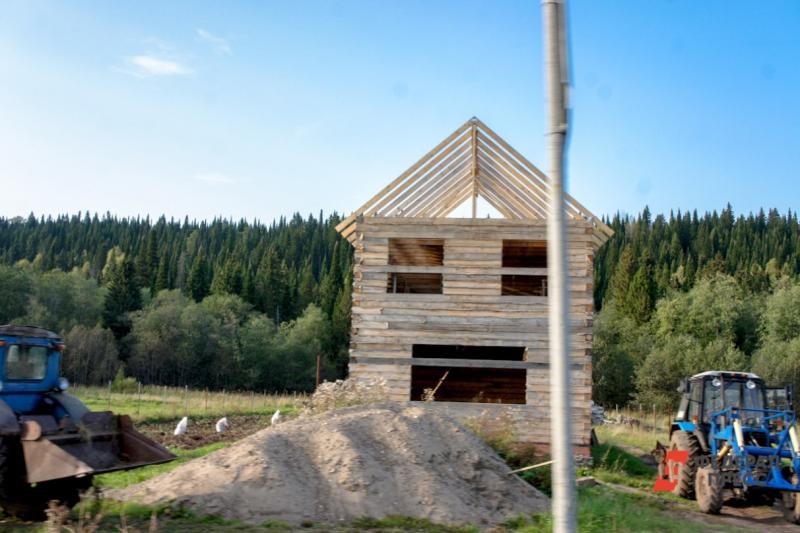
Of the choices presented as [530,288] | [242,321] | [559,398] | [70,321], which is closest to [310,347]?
[242,321]

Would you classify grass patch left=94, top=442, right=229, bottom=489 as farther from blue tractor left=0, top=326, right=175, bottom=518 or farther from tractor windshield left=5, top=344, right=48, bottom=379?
tractor windshield left=5, top=344, right=48, bottom=379

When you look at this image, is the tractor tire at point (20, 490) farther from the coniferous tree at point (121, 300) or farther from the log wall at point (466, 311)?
the coniferous tree at point (121, 300)

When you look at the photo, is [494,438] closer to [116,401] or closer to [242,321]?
[116,401]

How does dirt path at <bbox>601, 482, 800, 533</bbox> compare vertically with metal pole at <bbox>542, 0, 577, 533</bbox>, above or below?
below

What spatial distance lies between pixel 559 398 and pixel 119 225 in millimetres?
152093

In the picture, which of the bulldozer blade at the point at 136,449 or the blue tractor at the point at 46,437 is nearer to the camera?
the blue tractor at the point at 46,437

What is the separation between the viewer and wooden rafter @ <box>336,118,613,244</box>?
59.9 feet

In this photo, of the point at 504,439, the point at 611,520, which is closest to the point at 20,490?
the point at 611,520

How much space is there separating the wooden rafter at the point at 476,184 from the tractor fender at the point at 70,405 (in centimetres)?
869

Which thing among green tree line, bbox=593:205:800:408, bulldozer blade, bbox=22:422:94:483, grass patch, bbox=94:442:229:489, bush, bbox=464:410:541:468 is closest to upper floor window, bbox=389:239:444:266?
bush, bbox=464:410:541:468

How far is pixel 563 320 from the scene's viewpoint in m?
4.02

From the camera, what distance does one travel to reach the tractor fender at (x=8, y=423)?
31.8 ft

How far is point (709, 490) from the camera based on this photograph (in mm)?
13508

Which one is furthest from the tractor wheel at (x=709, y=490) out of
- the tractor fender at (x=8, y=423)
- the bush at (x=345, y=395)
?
the tractor fender at (x=8, y=423)
